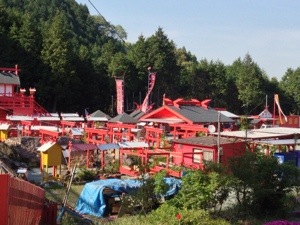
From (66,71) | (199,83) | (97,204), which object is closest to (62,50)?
(66,71)

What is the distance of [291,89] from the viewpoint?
7988 cm

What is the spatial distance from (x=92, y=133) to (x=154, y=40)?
40.6m

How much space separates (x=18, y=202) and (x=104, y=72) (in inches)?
2265

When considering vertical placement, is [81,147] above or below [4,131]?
below

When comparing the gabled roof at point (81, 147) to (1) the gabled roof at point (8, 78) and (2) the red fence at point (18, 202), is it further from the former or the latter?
(1) the gabled roof at point (8, 78)

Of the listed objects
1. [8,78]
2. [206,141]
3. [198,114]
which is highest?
[8,78]

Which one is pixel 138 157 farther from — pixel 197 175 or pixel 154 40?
pixel 154 40

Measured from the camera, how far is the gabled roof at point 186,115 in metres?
36.6

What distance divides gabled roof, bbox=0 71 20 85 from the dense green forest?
1041 cm

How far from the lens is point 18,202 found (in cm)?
831

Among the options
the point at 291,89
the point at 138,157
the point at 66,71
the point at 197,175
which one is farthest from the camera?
the point at 291,89

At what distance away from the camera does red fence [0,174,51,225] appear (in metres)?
7.39

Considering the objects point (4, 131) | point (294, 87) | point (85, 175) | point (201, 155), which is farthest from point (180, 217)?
point (294, 87)

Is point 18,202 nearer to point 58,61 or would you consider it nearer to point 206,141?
point 206,141
